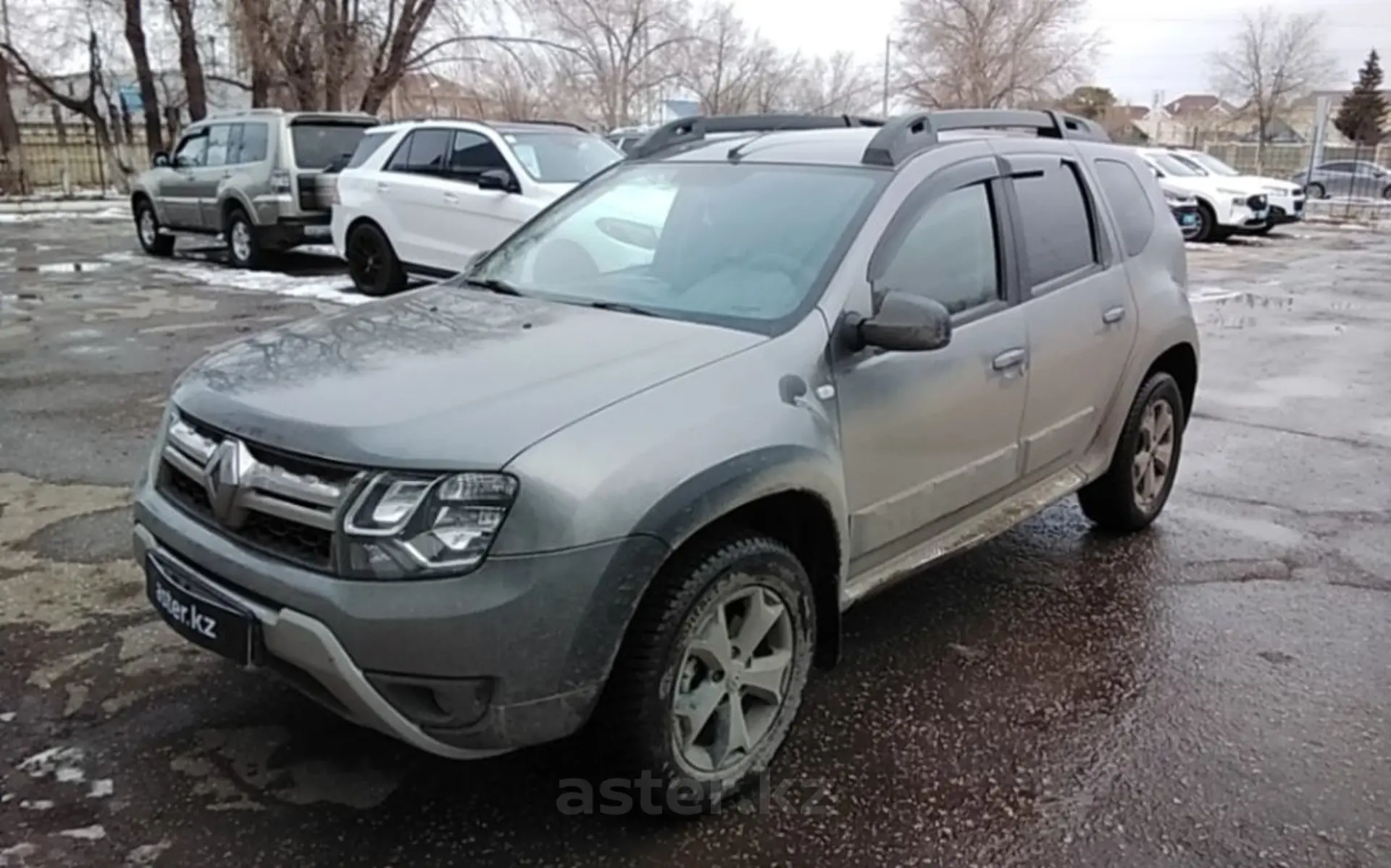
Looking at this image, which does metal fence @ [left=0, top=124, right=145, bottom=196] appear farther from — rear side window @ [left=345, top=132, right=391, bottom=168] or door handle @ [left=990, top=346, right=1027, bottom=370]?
door handle @ [left=990, top=346, right=1027, bottom=370]

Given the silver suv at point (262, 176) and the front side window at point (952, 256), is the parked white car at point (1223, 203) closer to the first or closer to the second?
the silver suv at point (262, 176)

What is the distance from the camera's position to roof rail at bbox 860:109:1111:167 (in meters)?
3.41

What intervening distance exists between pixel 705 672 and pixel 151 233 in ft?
48.0

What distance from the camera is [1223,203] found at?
2011cm

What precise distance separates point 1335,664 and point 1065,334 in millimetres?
1411

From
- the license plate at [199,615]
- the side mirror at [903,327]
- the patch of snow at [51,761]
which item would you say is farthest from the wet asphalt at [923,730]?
the side mirror at [903,327]

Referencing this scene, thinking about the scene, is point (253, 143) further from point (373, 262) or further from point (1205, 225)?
point (1205, 225)

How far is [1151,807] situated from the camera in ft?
9.37

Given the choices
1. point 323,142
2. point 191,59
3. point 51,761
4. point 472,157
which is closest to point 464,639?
point 51,761

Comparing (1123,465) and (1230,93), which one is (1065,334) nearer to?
(1123,465)

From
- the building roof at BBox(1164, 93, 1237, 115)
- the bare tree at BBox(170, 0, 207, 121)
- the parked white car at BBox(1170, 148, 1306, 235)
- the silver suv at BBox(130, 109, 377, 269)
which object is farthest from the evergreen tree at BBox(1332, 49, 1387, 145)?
the silver suv at BBox(130, 109, 377, 269)

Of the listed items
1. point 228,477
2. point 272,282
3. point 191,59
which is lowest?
point 272,282

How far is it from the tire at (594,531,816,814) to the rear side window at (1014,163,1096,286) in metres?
1.66

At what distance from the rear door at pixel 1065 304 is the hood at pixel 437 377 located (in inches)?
54.5
